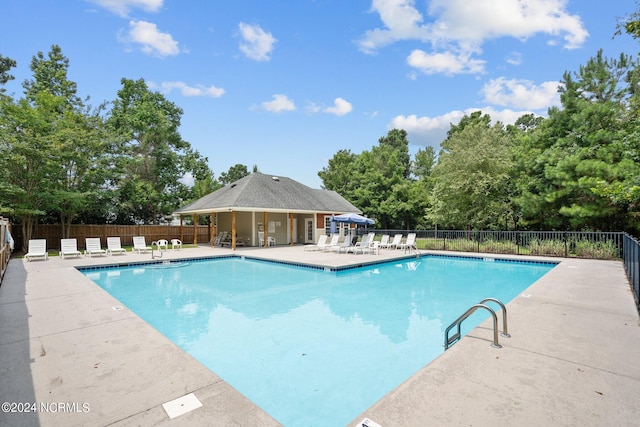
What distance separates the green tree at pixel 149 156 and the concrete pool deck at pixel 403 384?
20.4 metres

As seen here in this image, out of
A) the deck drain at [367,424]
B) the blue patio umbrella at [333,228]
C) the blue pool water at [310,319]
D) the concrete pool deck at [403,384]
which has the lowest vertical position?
the blue pool water at [310,319]

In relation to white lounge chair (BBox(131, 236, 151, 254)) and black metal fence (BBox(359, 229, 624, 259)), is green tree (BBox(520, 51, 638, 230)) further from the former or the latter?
white lounge chair (BBox(131, 236, 151, 254))

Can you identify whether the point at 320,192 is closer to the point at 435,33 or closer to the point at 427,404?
the point at 435,33

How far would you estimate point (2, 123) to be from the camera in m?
15.5

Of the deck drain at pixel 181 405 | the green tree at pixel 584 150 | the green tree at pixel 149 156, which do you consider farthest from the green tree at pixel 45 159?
the green tree at pixel 584 150

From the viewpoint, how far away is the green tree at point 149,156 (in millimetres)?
24344

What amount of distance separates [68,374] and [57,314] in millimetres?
3015

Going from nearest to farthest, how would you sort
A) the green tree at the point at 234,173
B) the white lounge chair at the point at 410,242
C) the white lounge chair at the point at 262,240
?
the white lounge chair at the point at 410,242 → the white lounge chair at the point at 262,240 → the green tree at the point at 234,173

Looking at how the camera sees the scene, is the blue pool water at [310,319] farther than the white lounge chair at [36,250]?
No

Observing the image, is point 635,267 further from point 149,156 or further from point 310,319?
point 149,156

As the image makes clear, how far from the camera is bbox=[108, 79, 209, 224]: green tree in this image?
24.3 meters

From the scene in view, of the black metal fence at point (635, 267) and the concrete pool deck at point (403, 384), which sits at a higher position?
the black metal fence at point (635, 267)

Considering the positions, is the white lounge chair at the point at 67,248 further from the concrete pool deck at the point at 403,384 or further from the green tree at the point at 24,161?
the concrete pool deck at the point at 403,384

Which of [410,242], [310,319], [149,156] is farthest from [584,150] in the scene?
[149,156]
